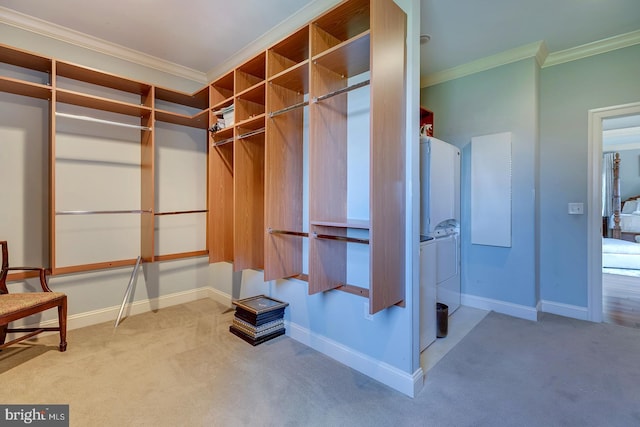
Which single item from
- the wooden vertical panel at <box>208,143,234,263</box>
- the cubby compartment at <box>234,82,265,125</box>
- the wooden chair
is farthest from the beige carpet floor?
the cubby compartment at <box>234,82,265,125</box>

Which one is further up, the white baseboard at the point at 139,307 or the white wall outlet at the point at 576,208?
the white wall outlet at the point at 576,208

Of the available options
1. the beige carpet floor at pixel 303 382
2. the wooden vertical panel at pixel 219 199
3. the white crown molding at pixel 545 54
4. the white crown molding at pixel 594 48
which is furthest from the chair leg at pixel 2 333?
the white crown molding at pixel 594 48

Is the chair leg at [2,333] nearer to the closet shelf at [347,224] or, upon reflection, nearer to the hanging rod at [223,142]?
the hanging rod at [223,142]

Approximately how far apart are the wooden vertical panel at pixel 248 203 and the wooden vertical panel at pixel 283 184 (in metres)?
0.50

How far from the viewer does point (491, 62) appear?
3121 millimetres

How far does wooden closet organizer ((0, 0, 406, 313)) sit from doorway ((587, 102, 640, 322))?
232 cm

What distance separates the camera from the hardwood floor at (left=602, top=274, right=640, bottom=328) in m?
2.98

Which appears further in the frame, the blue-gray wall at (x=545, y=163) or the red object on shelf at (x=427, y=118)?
the red object on shelf at (x=427, y=118)

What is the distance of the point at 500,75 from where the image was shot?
3.11 metres

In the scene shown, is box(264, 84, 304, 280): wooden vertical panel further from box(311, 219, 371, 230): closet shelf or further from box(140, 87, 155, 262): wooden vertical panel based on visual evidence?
box(140, 87, 155, 262): wooden vertical panel

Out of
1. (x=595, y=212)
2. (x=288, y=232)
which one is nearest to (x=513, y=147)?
(x=595, y=212)

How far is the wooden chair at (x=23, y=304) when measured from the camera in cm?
200

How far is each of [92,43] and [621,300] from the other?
637 centimetres

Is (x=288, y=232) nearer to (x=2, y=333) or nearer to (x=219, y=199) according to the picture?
(x=219, y=199)
